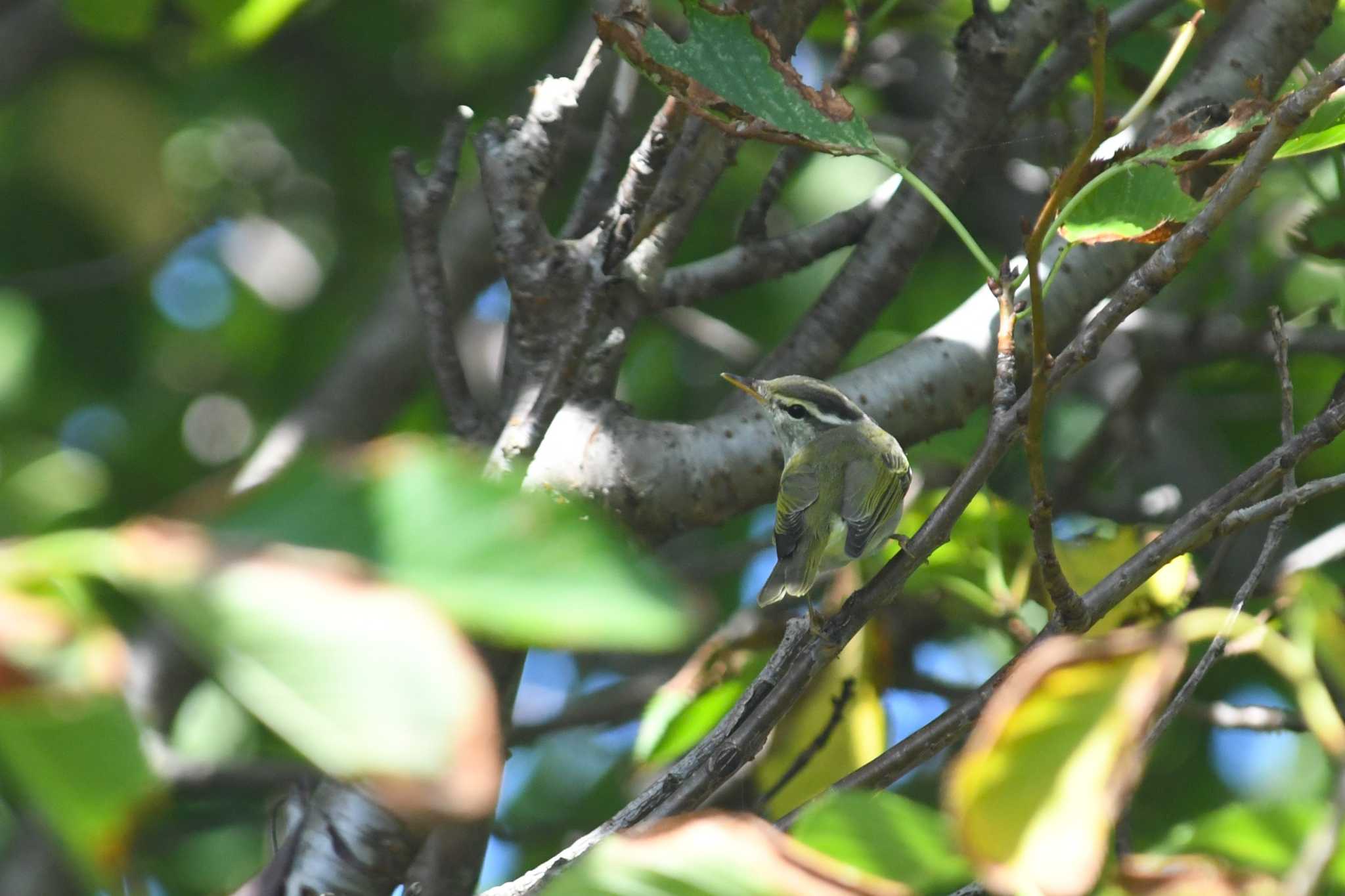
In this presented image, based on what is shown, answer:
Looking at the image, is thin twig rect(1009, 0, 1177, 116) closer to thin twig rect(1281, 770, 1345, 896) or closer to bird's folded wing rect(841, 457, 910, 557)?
bird's folded wing rect(841, 457, 910, 557)

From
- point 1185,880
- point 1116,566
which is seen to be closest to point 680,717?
point 1116,566

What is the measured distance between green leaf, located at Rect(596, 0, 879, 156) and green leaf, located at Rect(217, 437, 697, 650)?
718 mm

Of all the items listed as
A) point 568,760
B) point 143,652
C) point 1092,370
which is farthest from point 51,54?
point 1092,370

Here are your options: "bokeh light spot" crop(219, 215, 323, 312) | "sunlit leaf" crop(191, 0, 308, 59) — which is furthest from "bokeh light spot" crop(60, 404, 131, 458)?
"sunlit leaf" crop(191, 0, 308, 59)

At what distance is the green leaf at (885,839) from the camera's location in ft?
2.38

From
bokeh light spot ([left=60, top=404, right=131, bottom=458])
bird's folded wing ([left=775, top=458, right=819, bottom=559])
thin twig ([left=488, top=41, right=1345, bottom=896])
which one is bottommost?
thin twig ([left=488, top=41, right=1345, bottom=896])

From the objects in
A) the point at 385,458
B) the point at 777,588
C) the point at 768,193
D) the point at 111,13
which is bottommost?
the point at 385,458

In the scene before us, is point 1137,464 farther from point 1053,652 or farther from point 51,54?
point 51,54

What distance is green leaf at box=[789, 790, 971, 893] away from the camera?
0.73 m

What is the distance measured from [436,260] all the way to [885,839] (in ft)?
5.37

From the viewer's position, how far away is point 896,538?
2133 millimetres

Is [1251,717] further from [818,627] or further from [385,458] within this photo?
[385,458]

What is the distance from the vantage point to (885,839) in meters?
0.73

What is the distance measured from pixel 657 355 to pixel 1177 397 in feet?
4.62
